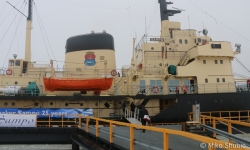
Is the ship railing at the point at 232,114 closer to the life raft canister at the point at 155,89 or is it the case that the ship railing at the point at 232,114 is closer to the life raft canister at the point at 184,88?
the life raft canister at the point at 184,88

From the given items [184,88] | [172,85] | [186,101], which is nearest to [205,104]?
[186,101]

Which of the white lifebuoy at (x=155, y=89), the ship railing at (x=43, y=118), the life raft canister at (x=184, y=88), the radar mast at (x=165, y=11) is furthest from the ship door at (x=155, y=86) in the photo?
the radar mast at (x=165, y=11)

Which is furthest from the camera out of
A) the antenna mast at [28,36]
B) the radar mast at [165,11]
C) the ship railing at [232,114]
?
the radar mast at [165,11]

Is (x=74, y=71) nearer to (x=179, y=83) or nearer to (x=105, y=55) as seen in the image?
(x=105, y=55)

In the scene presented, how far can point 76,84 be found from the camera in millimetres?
16141

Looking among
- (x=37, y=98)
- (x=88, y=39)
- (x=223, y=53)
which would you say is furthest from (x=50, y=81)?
(x=223, y=53)

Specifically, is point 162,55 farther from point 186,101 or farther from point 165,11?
point 165,11

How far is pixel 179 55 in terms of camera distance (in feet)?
65.8

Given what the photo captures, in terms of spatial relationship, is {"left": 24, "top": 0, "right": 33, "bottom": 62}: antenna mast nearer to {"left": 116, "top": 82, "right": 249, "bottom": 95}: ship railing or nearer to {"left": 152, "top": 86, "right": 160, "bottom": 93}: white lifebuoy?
{"left": 116, "top": 82, "right": 249, "bottom": 95}: ship railing

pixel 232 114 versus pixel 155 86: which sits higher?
pixel 155 86

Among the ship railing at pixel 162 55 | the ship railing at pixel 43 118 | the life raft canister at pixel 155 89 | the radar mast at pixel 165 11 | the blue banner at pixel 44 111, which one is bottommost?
the ship railing at pixel 43 118

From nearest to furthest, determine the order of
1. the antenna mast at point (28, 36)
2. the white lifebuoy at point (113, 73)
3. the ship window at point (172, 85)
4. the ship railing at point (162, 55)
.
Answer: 1. the ship window at point (172, 85)
2. the white lifebuoy at point (113, 73)
3. the ship railing at point (162, 55)
4. the antenna mast at point (28, 36)

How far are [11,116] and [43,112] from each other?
186 centimetres

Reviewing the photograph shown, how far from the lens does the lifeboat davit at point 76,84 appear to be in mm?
15977
